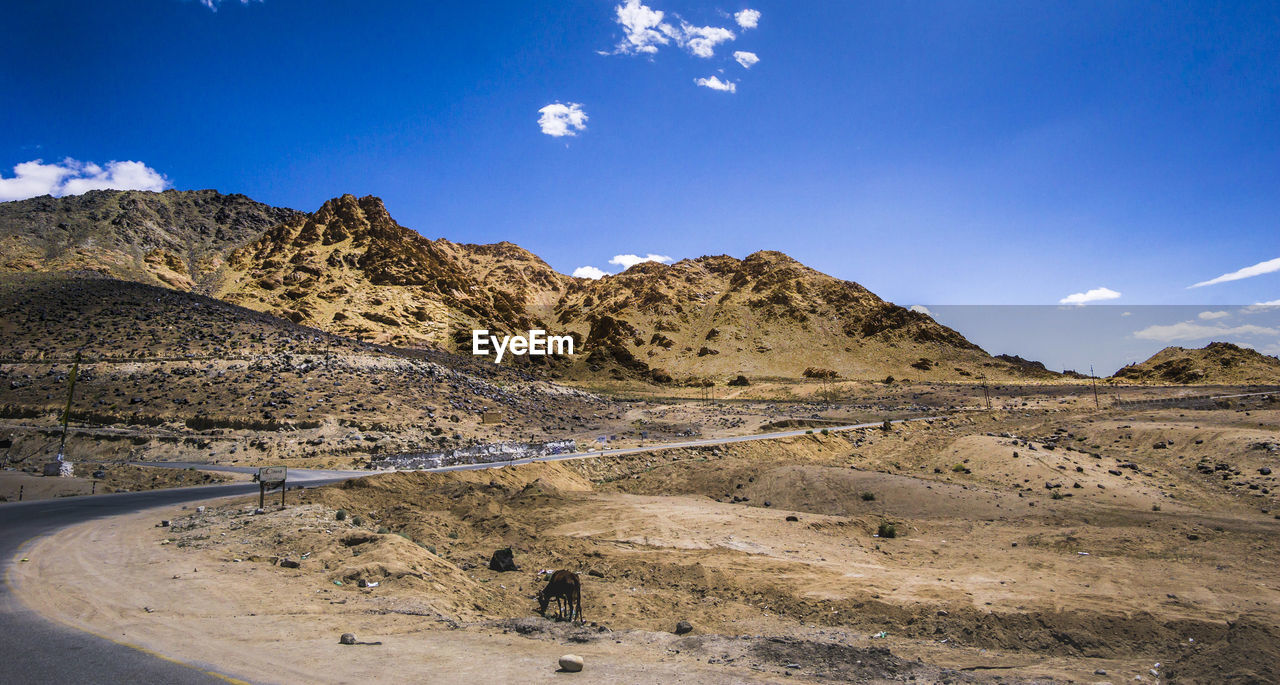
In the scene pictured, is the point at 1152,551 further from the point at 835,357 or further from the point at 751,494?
the point at 835,357

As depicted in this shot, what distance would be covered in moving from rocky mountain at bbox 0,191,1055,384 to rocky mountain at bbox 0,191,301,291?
1.22ft

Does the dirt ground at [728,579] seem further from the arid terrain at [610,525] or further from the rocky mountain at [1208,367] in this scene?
the rocky mountain at [1208,367]

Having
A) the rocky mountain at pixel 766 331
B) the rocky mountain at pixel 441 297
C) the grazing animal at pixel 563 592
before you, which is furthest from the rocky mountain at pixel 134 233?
the grazing animal at pixel 563 592

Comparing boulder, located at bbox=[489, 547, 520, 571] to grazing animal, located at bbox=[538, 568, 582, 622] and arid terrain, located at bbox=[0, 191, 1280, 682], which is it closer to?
arid terrain, located at bbox=[0, 191, 1280, 682]

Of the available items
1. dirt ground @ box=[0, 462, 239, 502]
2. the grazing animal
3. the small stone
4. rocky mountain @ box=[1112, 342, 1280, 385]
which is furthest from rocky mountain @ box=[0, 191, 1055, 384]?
the small stone

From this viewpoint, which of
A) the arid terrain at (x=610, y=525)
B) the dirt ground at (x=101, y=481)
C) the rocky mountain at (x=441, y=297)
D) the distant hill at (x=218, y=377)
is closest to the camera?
the arid terrain at (x=610, y=525)

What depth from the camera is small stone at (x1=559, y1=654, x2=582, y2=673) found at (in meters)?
6.80

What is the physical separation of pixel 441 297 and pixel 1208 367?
411ft

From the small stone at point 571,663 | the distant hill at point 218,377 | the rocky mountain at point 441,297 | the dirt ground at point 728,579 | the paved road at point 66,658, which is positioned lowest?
the dirt ground at point 728,579

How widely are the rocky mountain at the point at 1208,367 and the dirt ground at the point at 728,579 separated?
237 feet

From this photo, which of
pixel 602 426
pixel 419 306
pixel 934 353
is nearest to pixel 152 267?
pixel 419 306

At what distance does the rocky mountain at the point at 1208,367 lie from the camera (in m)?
74.8

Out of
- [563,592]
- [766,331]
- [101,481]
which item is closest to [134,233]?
[101,481]

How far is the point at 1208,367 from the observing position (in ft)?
260
